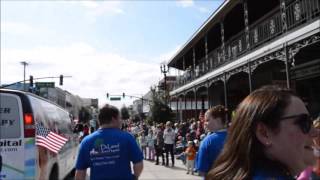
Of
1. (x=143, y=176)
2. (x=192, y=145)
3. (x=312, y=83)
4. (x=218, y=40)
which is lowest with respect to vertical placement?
(x=143, y=176)

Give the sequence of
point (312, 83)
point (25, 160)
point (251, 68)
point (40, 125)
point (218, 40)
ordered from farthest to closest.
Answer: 1. point (218, 40)
2. point (312, 83)
3. point (251, 68)
4. point (40, 125)
5. point (25, 160)

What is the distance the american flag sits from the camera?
723 cm

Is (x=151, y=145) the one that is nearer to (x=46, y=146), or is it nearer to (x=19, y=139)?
(x=46, y=146)

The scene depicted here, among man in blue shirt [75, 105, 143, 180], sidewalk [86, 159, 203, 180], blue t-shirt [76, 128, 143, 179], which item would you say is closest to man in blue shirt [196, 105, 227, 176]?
man in blue shirt [75, 105, 143, 180]

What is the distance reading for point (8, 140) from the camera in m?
6.77

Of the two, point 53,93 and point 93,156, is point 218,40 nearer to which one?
point 93,156

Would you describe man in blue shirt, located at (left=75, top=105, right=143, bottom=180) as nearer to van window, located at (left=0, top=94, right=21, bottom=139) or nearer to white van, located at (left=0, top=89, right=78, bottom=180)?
white van, located at (left=0, top=89, right=78, bottom=180)

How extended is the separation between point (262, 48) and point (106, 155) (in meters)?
11.0

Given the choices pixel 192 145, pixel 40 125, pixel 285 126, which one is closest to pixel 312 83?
pixel 192 145

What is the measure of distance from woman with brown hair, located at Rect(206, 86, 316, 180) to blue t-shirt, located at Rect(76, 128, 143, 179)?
3.25 meters

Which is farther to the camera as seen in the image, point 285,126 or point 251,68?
point 251,68

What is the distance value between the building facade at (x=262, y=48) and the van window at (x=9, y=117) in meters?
6.94

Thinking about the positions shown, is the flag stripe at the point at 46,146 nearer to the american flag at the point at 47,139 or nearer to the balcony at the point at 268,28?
the american flag at the point at 47,139

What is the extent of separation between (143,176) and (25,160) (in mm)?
8193
